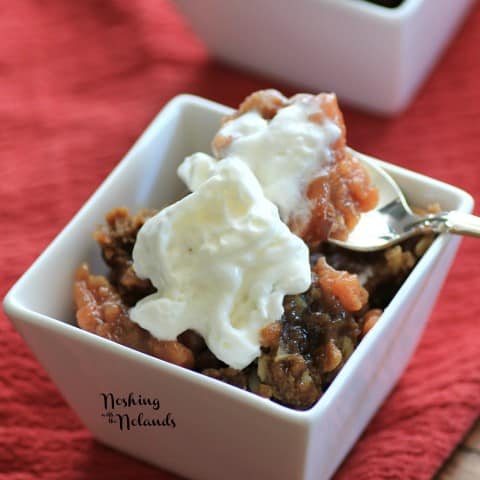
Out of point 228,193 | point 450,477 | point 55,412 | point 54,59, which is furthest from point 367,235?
point 54,59

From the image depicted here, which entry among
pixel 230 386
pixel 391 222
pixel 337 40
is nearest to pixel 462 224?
pixel 391 222

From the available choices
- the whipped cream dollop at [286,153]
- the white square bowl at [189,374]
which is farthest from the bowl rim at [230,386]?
the whipped cream dollop at [286,153]

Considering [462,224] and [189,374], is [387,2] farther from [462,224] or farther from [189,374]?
[189,374]

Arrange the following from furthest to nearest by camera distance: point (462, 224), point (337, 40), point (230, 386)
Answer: point (337, 40) < point (462, 224) < point (230, 386)

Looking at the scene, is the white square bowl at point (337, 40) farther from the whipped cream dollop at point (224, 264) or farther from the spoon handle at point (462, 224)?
the whipped cream dollop at point (224, 264)

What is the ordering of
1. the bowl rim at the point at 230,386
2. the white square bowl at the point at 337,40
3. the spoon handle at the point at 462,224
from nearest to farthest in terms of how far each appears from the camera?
the bowl rim at the point at 230,386 < the spoon handle at the point at 462,224 < the white square bowl at the point at 337,40

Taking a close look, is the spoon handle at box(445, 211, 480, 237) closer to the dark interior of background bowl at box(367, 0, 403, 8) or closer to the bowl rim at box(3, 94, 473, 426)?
the bowl rim at box(3, 94, 473, 426)
